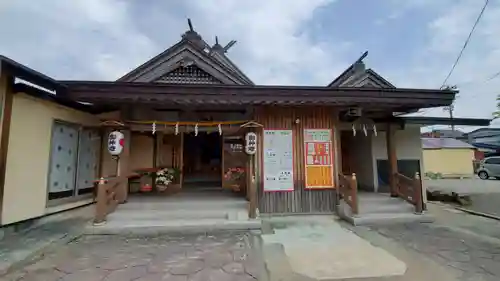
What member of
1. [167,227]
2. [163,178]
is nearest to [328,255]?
[167,227]

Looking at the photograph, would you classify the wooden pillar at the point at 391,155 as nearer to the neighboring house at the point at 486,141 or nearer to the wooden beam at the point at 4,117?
A: the wooden beam at the point at 4,117

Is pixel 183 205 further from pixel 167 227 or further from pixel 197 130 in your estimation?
pixel 197 130

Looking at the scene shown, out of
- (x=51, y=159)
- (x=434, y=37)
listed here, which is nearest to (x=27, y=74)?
(x=51, y=159)

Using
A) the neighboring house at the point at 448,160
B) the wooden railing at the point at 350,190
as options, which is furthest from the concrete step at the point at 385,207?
the neighboring house at the point at 448,160

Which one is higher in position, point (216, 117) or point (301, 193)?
point (216, 117)

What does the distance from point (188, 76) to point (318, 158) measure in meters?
4.90

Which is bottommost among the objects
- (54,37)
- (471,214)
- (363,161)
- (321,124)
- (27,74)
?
(471,214)

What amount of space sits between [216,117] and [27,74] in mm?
4030

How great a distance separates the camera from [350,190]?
18.7 ft

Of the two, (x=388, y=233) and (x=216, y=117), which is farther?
(x=216, y=117)

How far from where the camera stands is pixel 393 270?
10.3 feet

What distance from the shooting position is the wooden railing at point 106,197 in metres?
4.93

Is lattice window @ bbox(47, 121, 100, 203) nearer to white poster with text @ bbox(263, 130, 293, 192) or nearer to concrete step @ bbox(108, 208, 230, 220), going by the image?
concrete step @ bbox(108, 208, 230, 220)

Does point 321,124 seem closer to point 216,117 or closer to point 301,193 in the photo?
point 301,193
